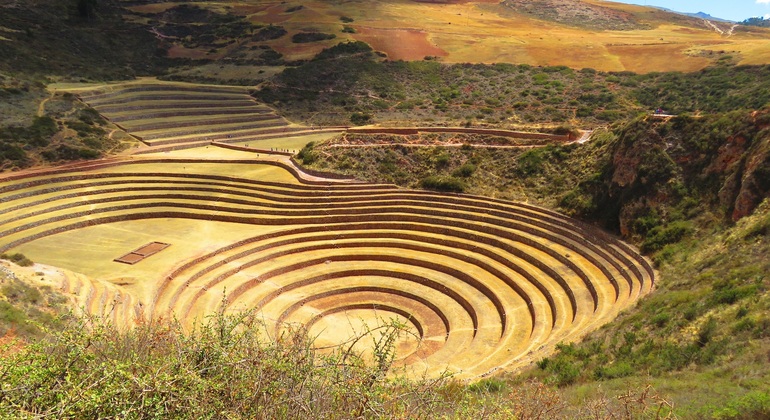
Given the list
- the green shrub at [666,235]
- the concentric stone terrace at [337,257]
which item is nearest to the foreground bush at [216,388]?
the concentric stone terrace at [337,257]

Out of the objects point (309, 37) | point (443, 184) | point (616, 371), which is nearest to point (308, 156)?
point (443, 184)

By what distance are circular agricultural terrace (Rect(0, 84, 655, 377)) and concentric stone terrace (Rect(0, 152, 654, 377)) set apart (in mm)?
77

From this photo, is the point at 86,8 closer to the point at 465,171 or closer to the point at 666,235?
the point at 465,171

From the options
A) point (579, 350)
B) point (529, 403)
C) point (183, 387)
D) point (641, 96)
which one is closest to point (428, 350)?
point (579, 350)

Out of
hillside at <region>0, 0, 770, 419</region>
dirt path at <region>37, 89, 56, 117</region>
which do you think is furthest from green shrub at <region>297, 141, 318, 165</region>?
dirt path at <region>37, 89, 56, 117</region>

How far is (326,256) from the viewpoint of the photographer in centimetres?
2361

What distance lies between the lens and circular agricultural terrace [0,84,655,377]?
17.7 meters

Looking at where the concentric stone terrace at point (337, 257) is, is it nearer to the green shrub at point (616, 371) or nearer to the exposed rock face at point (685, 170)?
the exposed rock face at point (685, 170)

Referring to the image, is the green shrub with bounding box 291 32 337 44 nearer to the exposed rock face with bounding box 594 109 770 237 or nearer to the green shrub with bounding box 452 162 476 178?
the green shrub with bounding box 452 162 476 178

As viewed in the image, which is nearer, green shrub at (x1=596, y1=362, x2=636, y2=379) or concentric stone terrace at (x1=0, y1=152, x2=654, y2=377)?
green shrub at (x1=596, y1=362, x2=636, y2=379)

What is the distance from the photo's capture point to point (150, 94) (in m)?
50.4

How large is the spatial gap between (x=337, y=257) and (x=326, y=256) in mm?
527

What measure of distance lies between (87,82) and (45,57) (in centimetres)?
683

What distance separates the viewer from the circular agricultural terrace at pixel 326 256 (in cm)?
1772
